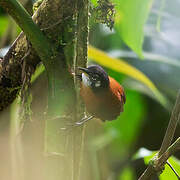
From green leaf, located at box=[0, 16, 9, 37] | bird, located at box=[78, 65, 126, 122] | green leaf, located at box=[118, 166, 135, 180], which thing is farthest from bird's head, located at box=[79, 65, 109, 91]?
green leaf, located at box=[118, 166, 135, 180]

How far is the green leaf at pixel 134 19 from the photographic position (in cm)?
111

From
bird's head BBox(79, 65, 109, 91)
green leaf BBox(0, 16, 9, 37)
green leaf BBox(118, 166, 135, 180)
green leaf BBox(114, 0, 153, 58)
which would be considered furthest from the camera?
green leaf BBox(118, 166, 135, 180)

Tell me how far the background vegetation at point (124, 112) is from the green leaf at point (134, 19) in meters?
0.02

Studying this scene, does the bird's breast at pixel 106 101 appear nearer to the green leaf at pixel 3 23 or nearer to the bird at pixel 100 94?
the bird at pixel 100 94

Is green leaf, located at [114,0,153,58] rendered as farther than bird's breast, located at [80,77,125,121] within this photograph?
Yes

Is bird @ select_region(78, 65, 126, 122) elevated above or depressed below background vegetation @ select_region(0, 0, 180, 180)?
above

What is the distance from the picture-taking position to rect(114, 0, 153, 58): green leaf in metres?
1.11

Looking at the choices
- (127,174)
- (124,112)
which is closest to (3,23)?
(124,112)

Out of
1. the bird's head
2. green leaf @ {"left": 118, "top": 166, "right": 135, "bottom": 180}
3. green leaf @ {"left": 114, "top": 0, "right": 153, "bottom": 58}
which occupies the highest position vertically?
the bird's head

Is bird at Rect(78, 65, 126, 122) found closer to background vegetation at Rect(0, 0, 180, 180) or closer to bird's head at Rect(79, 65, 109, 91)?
bird's head at Rect(79, 65, 109, 91)

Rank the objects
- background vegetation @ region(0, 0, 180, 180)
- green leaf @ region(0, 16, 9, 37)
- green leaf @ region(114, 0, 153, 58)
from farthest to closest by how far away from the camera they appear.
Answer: green leaf @ region(0, 16, 9, 37) < background vegetation @ region(0, 0, 180, 180) < green leaf @ region(114, 0, 153, 58)

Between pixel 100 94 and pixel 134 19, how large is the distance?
1.25 ft

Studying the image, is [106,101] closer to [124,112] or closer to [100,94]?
[100,94]

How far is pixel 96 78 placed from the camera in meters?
0.86
